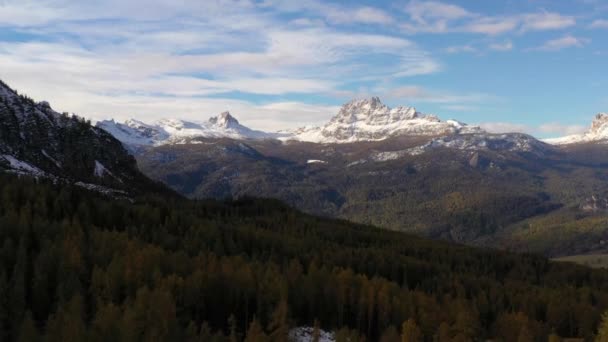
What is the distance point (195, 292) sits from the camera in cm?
10250

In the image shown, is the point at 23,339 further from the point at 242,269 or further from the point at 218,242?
the point at 218,242

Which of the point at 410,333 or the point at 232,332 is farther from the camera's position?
the point at 410,333

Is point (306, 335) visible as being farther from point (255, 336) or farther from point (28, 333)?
point (28, 333)

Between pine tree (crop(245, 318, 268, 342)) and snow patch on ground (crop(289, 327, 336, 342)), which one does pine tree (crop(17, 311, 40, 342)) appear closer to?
pine tree (crop(245, 318, 268, 342))

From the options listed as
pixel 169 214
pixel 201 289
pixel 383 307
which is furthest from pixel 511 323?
pixel 169 214

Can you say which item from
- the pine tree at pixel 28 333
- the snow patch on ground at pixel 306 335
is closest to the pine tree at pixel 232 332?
the snow patch on ground at pixel 306 335

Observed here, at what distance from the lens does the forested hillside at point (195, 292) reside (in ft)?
270

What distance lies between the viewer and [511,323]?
4894 inches

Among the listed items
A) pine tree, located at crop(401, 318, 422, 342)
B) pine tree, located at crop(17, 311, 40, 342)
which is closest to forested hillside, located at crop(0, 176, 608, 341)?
pine tree, located at crop(17, 311, 40, 342)

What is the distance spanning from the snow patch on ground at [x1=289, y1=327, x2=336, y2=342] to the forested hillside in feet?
7.42

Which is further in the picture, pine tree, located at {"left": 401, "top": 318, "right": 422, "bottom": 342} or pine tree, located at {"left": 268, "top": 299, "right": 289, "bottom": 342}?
pine tree, located at {"left": 401, "top": 318, "right": 422, "bottom": 342}

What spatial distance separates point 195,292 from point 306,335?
2270 cm

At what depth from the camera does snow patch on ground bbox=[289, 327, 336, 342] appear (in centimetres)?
9856

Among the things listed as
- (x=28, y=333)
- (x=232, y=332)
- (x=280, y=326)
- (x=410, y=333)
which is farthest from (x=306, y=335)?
(x=28, y=333)
